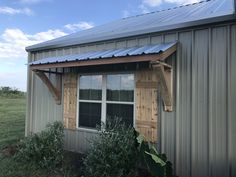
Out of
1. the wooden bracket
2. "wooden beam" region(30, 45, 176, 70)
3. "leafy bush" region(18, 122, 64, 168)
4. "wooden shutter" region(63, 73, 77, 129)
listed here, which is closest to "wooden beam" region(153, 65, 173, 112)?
"wooden beam" region(30, 45, 176, 70)

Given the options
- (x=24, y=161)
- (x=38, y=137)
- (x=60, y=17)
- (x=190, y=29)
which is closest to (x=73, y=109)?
(x=38, y=137)

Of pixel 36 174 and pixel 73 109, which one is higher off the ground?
pixel 73 109

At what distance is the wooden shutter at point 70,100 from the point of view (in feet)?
26.3

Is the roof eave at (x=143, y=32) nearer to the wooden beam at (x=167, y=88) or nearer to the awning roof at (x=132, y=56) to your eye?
the awning roof at (x=132, y=56)


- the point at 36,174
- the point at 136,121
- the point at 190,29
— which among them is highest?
the point at 190,29

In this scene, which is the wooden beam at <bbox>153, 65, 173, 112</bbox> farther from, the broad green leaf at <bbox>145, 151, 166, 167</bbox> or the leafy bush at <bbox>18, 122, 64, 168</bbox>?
the leafy bush at <bbox>18, 122, 64, 168</bbox>

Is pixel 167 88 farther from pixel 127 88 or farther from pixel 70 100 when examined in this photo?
pixel 70 100

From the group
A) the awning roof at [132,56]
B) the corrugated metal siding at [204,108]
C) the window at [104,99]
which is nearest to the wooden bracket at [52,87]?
the window at [104,99]

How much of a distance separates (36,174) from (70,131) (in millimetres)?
2059

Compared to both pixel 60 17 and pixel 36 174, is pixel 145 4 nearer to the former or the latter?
pixel 60 17

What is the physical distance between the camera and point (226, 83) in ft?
17.8

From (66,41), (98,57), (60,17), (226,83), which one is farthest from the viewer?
(60,17)

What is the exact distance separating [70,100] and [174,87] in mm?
3306

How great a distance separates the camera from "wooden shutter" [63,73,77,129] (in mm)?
8023
